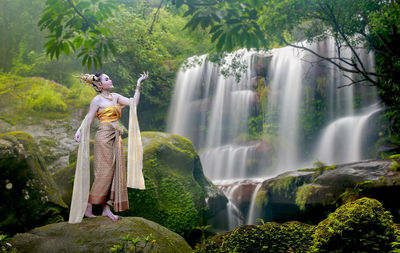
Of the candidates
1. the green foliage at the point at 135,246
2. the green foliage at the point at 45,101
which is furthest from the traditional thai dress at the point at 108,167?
the green foliage at the point at 45,101

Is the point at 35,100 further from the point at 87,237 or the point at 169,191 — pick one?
the point at 87,237

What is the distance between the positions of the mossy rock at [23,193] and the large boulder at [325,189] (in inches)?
202

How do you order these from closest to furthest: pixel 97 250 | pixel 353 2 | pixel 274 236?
pixel 97 250
pixel 274 236
pixel 353 2

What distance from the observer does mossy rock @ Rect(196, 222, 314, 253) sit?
378 centimetres

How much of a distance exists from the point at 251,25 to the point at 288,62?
42.0 feet

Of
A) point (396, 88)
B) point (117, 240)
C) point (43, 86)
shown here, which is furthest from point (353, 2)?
point (43, 86)

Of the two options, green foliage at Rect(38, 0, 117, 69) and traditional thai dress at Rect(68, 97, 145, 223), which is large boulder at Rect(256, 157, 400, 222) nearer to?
traditional thai dress at Rect(68, 97, 145, 223)

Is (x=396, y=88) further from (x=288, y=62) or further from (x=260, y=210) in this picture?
A: (x=288, y=62)

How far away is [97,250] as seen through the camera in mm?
3473

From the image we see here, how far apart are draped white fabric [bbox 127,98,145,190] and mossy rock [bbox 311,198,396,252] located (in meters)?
2.48

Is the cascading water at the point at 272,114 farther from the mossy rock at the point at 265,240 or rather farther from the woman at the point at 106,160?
the woman at the point at 106,160

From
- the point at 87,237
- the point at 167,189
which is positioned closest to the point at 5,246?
the point at 87,237

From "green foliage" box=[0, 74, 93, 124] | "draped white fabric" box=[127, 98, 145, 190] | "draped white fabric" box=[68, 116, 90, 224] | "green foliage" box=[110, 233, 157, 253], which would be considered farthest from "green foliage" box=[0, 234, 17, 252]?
"green foliage" box=[0, 74, 93, 124]

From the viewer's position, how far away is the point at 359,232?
336cm
